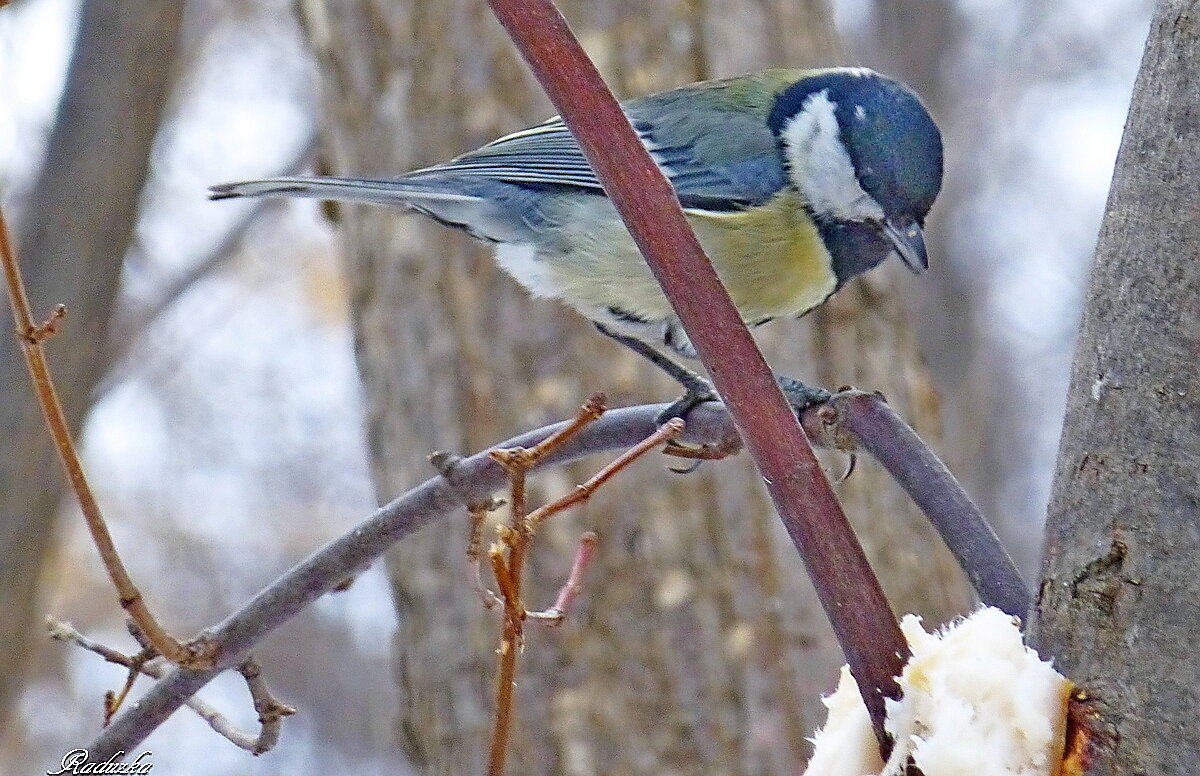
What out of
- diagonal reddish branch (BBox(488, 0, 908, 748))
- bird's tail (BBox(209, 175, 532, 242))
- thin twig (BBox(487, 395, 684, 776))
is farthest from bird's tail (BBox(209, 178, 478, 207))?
diagonal reddish branch (BBox(488, 0, 908, 748))

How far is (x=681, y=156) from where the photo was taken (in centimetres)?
235

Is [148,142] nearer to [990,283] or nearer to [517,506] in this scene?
[517,506]

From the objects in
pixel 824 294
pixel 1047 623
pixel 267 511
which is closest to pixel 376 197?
pixel 824 294

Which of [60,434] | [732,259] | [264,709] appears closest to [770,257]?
[732,259]

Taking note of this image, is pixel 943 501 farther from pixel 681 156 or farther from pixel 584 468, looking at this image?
pixel 584 468

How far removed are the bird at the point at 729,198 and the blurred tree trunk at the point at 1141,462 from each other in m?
1.14

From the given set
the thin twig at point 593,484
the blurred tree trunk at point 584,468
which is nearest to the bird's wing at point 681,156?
the blurred tree trunk at point 584,468

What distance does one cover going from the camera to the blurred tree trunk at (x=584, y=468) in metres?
2.51

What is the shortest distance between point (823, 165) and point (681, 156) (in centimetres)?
26

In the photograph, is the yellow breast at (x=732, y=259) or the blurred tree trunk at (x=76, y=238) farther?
the yellow breast at (x=732, y=259)

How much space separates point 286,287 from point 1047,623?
5923 millimetres

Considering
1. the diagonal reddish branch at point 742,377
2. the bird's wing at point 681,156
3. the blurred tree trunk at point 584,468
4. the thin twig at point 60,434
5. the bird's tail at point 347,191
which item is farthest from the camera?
the blurred tree trunk at point 584,468

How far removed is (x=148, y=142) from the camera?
7.16 feet

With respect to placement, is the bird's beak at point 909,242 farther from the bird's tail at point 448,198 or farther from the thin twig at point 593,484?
the thin twig at point 593,484
